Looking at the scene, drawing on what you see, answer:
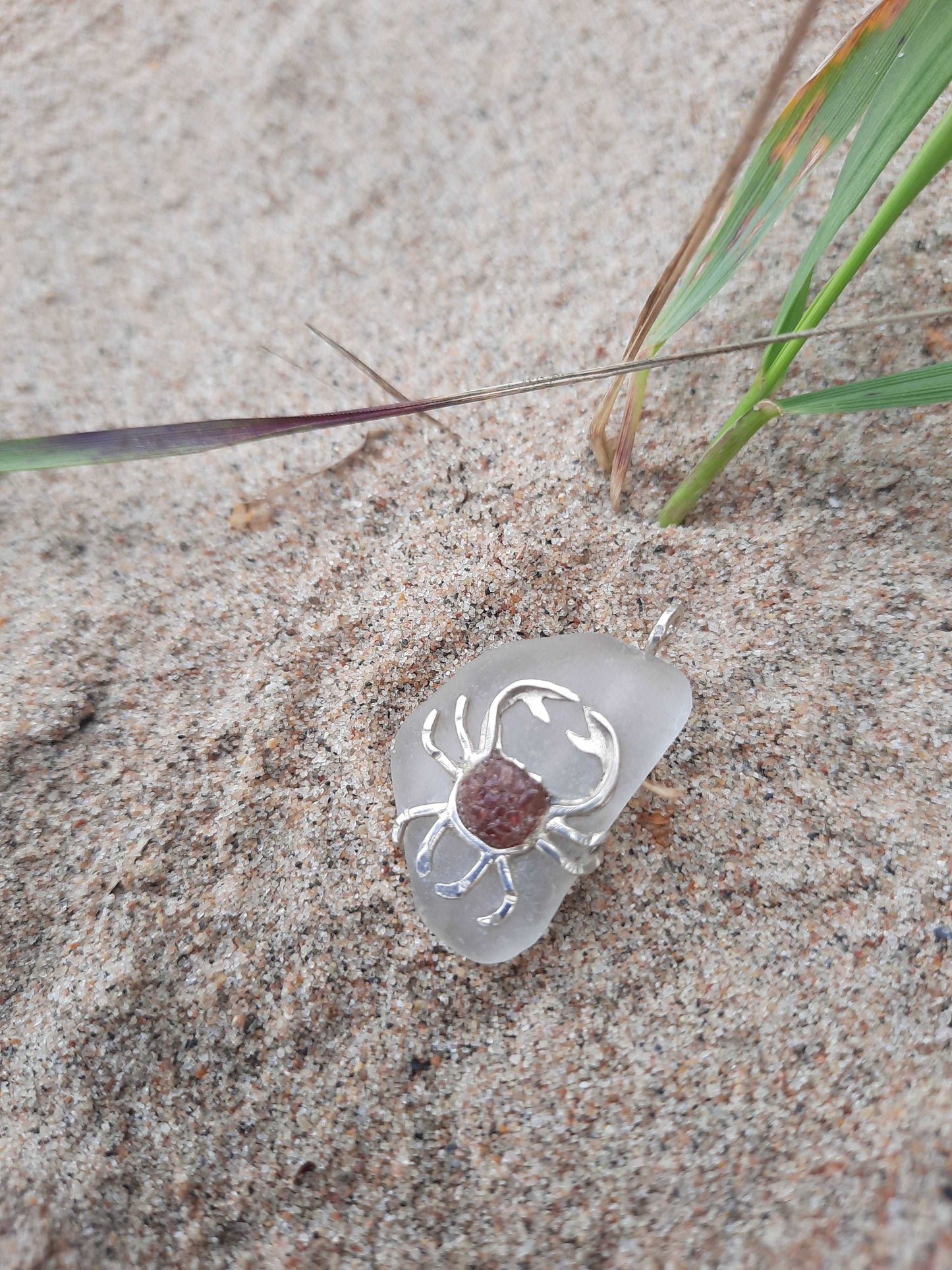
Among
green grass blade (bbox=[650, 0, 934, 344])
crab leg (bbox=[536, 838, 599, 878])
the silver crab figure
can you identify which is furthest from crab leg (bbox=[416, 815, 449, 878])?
green grass blade (bbox=[650, 0, 934, 344])

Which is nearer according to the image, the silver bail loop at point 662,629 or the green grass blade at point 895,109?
the green grass blade at point 895,109

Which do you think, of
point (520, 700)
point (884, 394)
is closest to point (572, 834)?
point (520, 700)

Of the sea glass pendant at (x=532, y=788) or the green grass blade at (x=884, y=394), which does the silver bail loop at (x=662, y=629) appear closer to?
the sea glass pendant at (x=532, y=788)

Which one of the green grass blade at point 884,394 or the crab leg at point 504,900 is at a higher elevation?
the green grass blade at point 884,394

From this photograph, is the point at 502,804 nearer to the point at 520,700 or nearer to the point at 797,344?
the point at 520,700

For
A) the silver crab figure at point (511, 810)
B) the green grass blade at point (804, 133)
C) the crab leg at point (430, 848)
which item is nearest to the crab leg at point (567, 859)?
the silver crab figure at point (511, 810)

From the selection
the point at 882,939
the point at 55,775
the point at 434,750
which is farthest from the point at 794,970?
the point at 55,775

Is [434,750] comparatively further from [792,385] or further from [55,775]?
[792,385]
